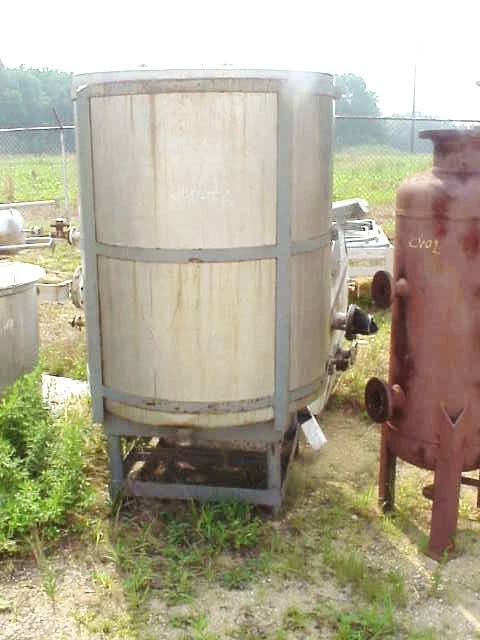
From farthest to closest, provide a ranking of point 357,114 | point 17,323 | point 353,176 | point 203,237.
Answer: point 357,114 → point 353,176 → point 17,323 → point 203,237

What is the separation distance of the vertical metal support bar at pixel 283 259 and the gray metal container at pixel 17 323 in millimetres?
1941

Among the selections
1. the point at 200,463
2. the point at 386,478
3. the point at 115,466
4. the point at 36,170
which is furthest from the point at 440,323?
the point at 36,170

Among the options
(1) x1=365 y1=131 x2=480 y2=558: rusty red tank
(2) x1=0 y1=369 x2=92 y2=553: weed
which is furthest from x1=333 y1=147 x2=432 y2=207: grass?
(1) x1=365 y1=131 x2=480 y2=558: rusty red tank

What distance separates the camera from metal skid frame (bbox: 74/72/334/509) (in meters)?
2.88

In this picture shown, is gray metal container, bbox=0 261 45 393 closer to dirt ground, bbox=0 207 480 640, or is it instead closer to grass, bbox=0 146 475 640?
grass, bbox=0 146 475 640

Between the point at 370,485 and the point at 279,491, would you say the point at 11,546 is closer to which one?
the point at 279,491

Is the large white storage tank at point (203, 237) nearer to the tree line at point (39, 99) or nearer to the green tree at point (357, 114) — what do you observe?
the green tree at point (357, 114)

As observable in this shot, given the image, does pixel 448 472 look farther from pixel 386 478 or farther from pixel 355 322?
pixel 355 322

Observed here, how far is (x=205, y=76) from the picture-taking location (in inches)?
110

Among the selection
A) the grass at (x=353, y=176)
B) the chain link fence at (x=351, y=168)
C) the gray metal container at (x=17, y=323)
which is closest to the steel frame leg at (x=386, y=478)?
the gray metal container at (x=17, y=323)

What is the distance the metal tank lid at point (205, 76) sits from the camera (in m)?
2.79

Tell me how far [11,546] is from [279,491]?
119 centimetres

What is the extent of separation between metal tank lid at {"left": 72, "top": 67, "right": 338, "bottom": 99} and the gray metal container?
5.37 ft

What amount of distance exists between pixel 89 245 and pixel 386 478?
69.3 inches
